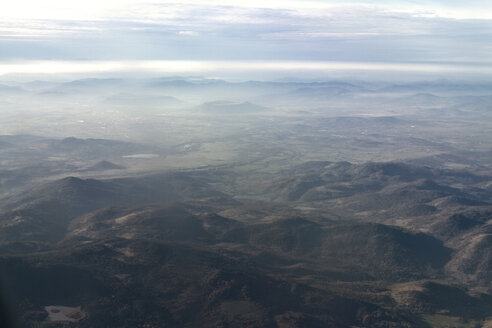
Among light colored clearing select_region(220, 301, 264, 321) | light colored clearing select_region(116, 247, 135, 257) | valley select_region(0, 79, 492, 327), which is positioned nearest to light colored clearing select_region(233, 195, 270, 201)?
valley select_region(0, 79, 492, 327)

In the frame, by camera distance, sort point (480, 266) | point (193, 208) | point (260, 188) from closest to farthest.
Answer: point (480, 266) → point (193, 208) → point (260, 188)

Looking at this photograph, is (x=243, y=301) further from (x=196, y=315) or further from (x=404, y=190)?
(x=404, y=190)

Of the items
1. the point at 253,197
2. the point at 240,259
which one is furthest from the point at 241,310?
the point at 253,197

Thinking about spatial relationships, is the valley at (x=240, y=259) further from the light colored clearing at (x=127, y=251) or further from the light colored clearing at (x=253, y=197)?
the light colored clearing at (x=253, y=197)

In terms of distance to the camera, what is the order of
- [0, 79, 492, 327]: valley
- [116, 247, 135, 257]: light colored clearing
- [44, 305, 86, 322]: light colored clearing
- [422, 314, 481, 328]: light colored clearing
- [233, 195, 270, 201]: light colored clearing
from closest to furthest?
[44, 305, 86, 322]: light colored clearing < [0, 79, 492, 327]: valley < [422, 314, 481, 328]: light colored clearing < [116, 247, 135, 257]: light colored clearing < [233, 195, 270, 201]: light colored clearing

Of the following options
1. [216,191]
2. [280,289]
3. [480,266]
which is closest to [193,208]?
[216,191]

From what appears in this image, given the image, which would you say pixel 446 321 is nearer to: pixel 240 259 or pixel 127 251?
pixel 240 259

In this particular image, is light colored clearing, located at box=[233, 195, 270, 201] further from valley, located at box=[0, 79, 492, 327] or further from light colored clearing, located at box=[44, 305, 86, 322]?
light colored clearing, located at box=[44, 305, 86, 322]

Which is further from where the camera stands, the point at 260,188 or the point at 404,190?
the point at 260,188

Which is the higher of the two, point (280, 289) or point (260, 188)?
point (280, 289)
